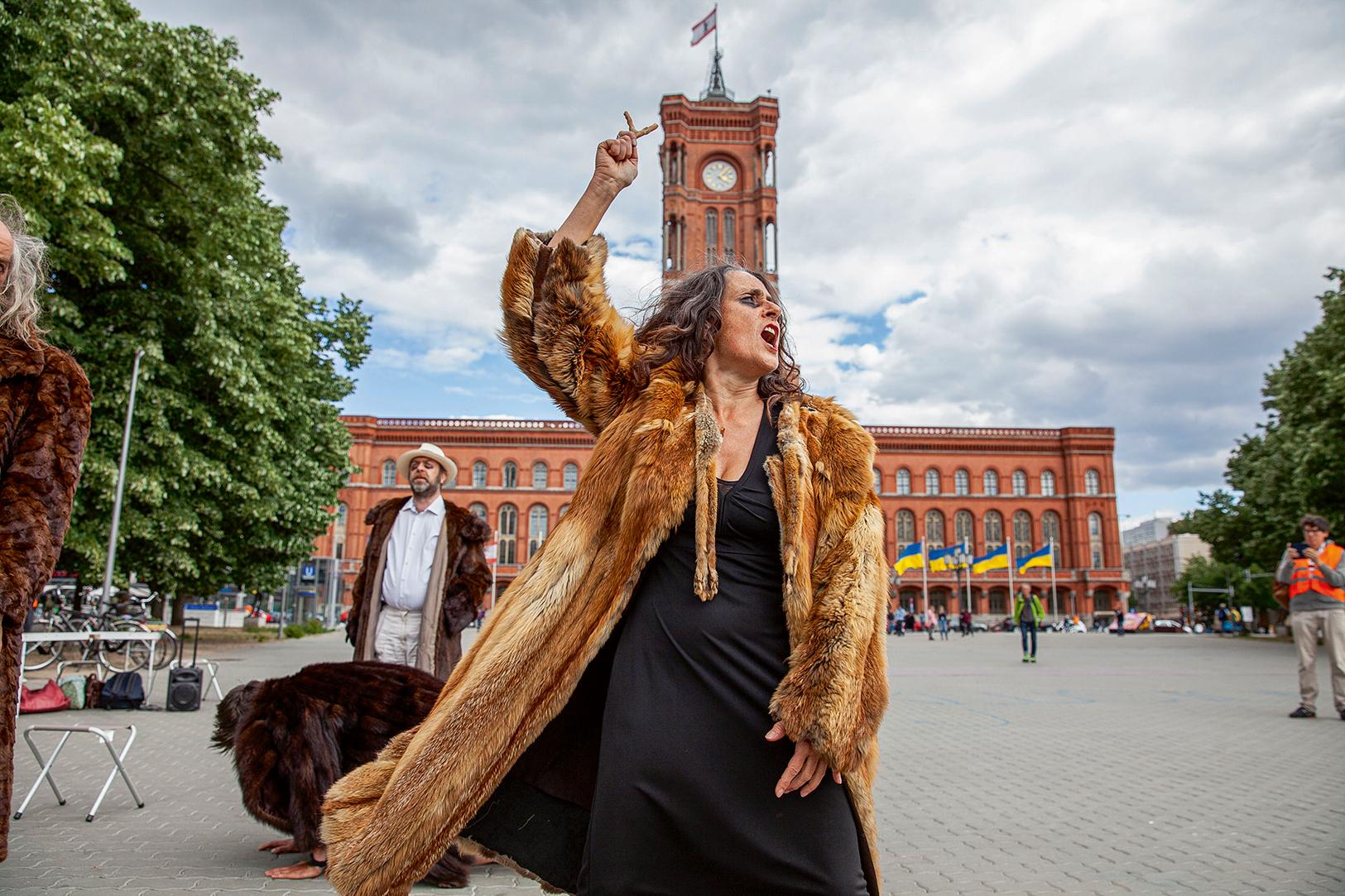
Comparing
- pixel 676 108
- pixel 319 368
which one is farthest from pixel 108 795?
Result: pixel 676 108

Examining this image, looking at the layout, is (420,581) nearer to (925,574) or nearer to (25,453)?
(25,453)

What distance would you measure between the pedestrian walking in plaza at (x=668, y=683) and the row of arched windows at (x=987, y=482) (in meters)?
72.8

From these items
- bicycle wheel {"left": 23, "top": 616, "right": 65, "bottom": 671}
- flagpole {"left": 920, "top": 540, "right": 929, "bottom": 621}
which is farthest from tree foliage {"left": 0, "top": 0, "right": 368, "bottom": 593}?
flagpole {"left": 920, "top": 540, "right": 929, "bottom": 621}

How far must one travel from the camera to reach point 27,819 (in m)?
5.52

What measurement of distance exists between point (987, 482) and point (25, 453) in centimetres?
7604

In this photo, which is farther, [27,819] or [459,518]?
[459,518]

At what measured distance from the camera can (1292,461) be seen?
25.1 metres

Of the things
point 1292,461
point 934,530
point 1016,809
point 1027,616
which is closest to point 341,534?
point 934,530

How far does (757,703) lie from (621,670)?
33 centimetres

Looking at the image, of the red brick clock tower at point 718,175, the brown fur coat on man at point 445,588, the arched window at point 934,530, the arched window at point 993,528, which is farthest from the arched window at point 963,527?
the brown fur coat on man at point 445,588

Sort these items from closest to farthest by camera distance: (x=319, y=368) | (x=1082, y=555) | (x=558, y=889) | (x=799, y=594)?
(x=799, y=594) → (x=558, y=889) → (x=319, y=368) → (x=1082, y=555)

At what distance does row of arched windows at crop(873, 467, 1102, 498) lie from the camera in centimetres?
7338

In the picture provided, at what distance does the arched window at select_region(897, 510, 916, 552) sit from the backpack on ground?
219 ft

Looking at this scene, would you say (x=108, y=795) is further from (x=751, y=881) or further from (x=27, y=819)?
(x=751, y=881)
